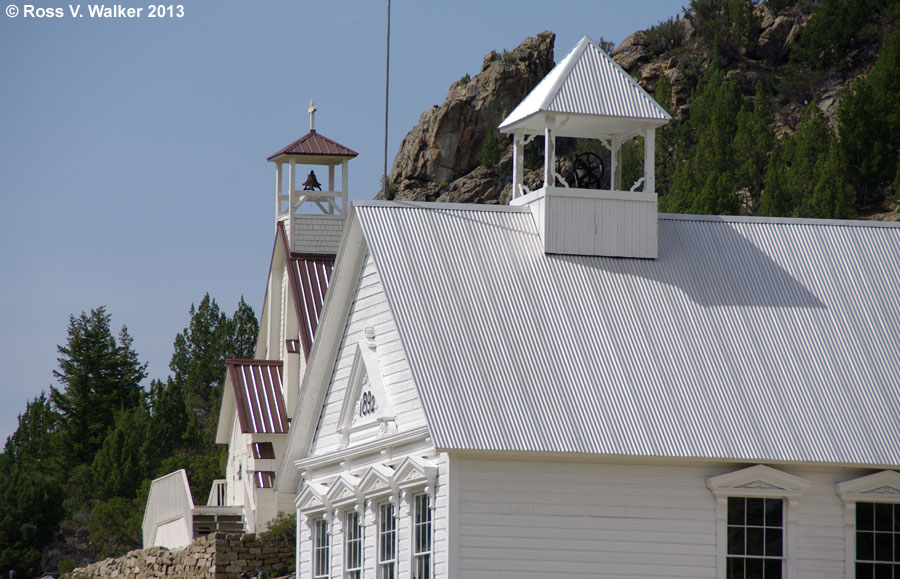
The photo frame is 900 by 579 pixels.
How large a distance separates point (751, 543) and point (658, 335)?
3.54 m

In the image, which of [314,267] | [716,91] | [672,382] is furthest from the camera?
[716,91]

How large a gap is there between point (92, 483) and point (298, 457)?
121 ft

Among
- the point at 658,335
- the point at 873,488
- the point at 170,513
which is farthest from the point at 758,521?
the point at 170,513

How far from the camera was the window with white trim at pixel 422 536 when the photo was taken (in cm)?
2172

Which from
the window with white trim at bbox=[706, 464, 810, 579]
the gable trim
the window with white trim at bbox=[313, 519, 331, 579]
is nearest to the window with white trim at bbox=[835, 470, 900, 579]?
the window with white trim at bbox=[706, 464, 810, 579]

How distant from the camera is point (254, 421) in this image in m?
36.1

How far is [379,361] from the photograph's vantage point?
23719mm

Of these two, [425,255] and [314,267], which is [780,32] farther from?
[425,255]

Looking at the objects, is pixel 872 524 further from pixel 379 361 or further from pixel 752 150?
pixel 752 150

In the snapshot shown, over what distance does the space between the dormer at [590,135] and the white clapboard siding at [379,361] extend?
117 inches

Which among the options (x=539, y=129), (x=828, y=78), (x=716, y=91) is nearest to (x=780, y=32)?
(x=828, y=78)

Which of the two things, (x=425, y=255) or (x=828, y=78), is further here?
(x=828, y=78)

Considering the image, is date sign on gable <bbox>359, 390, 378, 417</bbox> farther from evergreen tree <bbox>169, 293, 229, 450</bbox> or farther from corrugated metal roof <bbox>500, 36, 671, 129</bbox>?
evergreen tree <bbox>169, 293, 229, 450</bbox>

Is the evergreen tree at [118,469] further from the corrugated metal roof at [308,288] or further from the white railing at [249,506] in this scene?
the white railing at [249,506]
